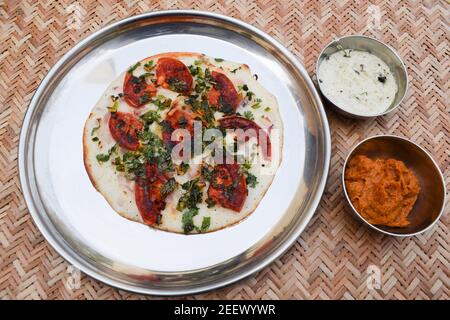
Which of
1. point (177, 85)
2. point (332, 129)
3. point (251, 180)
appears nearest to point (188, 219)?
point (251, 180)

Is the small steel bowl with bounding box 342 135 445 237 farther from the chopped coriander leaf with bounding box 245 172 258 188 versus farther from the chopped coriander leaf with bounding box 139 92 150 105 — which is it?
A: the chopped coriander leaf with bounding box 139 92 150 105

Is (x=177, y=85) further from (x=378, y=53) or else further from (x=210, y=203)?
(x=378, y=53)

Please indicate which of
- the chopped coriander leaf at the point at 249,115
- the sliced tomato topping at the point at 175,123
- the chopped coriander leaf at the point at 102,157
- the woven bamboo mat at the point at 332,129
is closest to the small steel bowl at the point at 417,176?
the woven bamboo mat at the point at 332,129

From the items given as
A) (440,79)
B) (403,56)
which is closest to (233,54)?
(403,56)

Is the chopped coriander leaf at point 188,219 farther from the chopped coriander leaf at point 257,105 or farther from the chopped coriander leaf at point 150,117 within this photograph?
the chopped coriander leaf at point 257,105

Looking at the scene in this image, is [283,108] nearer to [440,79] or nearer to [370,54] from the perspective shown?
[370,54]
